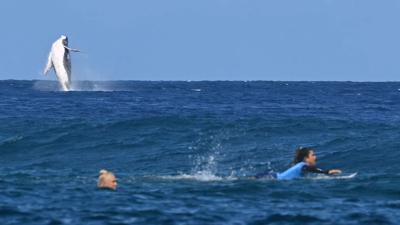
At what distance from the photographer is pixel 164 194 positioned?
18281mm

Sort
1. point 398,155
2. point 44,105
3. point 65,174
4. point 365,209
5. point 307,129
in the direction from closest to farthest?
point 365,209
point 65,174
point 398,155
point 307,129
point 44,105

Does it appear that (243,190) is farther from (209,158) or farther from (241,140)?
(241,140)

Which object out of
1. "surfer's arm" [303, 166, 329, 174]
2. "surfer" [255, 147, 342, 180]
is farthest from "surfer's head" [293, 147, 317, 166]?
"surfer's arm" [303, 166, 329, 174]

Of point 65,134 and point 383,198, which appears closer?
point 383,198

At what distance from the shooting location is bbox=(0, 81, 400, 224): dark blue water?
1617 centimetres

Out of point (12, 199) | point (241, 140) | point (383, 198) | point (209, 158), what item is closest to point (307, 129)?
point (241, 140)

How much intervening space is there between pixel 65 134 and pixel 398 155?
11.8 m
